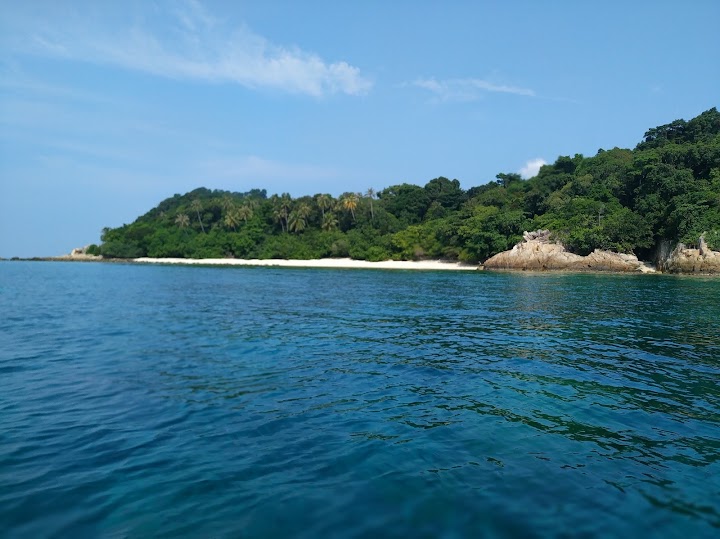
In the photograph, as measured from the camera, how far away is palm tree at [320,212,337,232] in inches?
4897

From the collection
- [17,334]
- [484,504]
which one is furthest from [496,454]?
[17,334]

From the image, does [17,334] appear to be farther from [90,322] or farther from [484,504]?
[484,504]

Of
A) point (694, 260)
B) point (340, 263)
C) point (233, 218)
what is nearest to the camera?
point (694, 260)

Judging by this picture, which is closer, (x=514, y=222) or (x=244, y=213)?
(x=514, y=222)

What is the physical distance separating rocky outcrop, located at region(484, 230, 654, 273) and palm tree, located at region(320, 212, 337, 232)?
50.4 meters

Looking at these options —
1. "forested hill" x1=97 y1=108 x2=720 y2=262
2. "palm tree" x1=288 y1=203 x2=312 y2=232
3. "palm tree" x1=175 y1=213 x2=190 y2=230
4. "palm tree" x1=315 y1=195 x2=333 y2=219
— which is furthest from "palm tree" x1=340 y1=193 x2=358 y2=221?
"palm tree" x1=175 y1=213 x2=190 y2=230

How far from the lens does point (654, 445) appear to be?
8.19m

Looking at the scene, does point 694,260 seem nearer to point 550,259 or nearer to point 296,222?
point 550,259

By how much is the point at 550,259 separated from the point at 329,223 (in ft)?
203

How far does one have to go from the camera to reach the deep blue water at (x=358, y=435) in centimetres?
585

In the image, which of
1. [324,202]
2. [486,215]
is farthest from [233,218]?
[486,215]

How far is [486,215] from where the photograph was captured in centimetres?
9219

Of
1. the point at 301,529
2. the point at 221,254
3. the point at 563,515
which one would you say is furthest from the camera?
the point at 221,254

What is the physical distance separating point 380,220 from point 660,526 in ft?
377
